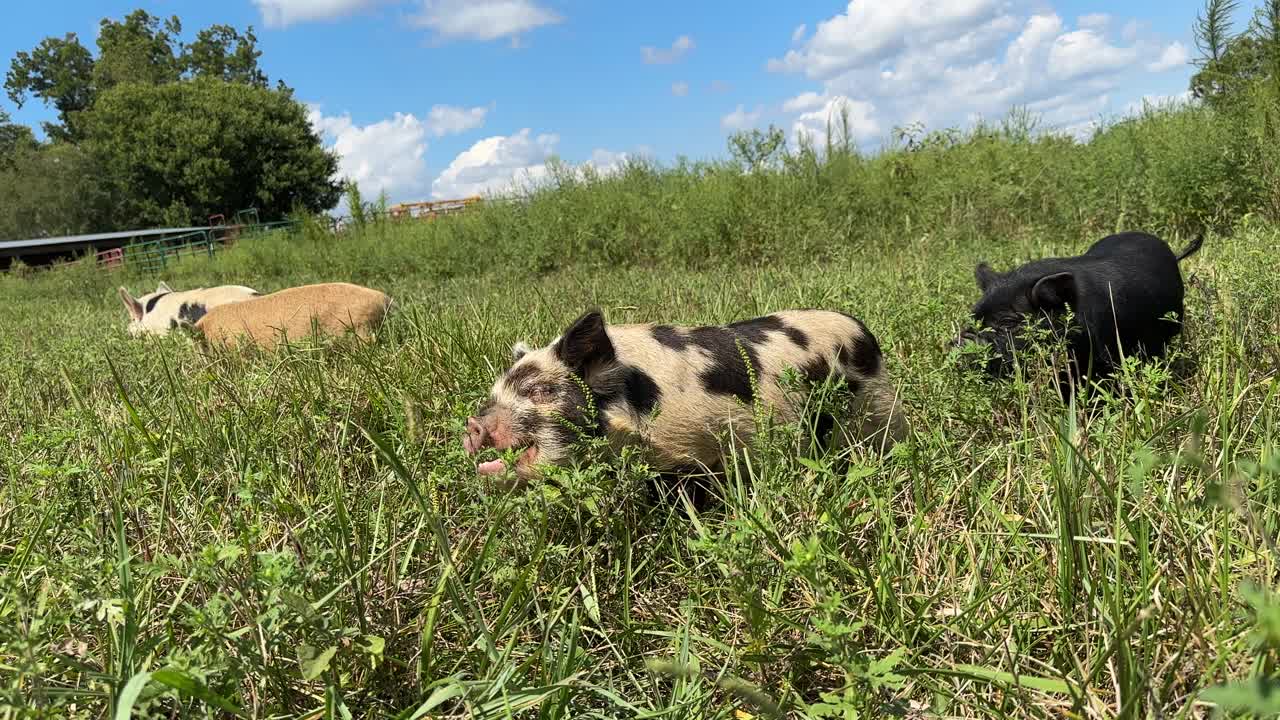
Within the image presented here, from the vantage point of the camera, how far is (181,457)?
102 inches

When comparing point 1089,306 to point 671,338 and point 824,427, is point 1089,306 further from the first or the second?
point 671,338

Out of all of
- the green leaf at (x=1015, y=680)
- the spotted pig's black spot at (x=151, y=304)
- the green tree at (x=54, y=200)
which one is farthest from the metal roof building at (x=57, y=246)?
the green leaf at (x=1015, y=680)

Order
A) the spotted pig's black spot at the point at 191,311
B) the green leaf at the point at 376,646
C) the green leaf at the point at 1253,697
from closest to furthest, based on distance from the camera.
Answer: the green leaf at the point at 1253,697 → the green leaf at the point at 376,646 → the spotted pig's black spot at the point at 191,311

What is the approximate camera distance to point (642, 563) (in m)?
2.08

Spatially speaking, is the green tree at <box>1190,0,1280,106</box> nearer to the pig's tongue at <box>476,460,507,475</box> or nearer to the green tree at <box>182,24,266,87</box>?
the pig's tongue at <box>476,460,507,475</box>

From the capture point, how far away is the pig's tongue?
2163 mm

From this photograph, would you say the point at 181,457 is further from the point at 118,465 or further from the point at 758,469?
the point at 758,469

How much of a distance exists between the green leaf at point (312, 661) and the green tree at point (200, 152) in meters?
45.3

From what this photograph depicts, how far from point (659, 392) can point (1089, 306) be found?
7.10 ft

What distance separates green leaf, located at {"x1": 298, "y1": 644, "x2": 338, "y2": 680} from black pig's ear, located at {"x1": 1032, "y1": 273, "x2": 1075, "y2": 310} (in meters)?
3.06

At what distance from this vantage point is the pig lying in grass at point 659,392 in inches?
93.1

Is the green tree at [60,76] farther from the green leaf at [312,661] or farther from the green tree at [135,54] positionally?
the green leaf at [312,661]

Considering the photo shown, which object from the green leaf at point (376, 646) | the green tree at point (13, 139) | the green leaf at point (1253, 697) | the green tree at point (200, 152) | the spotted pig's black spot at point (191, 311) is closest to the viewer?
the green leaf at point (1253, 697)

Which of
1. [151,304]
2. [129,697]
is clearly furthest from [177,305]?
[129,697]
